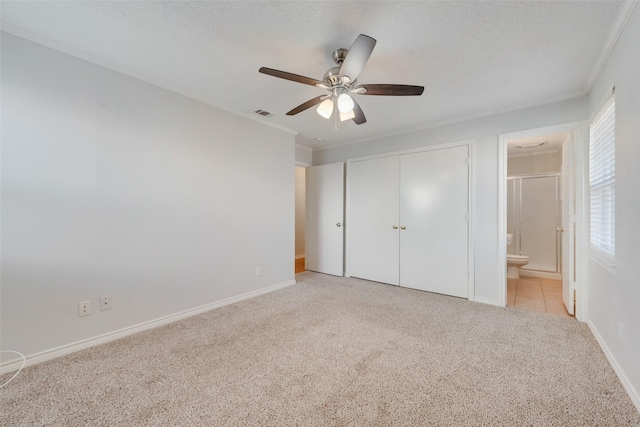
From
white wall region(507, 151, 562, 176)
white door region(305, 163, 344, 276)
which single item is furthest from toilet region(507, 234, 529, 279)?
white door region(305, 163, 344, 276)

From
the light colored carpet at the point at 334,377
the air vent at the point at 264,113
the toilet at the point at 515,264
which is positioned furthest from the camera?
the toilet at the point at 515,264

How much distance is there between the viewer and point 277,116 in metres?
3.33

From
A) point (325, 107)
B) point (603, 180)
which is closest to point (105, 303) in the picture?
point (325, 107)

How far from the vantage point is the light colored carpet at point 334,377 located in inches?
54.9

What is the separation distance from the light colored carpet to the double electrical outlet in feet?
0.97

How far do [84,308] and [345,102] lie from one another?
8.56 feet

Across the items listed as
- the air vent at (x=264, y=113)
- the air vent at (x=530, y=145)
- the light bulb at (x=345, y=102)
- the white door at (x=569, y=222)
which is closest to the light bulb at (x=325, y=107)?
the light bulb at (x=345, y=102)

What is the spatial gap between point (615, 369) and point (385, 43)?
273 centimetres

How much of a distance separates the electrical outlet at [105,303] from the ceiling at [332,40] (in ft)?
6.37

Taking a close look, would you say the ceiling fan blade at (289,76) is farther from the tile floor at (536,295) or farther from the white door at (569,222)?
the tile floor at (536,295)

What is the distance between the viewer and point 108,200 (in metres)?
2.19

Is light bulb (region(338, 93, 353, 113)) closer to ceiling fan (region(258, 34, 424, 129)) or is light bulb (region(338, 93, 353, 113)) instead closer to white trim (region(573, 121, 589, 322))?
ceiling fan (region(258, 34, 424, 129))

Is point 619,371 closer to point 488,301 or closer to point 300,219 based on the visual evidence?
point 488,301

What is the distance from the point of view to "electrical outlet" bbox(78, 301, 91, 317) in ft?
6.74
